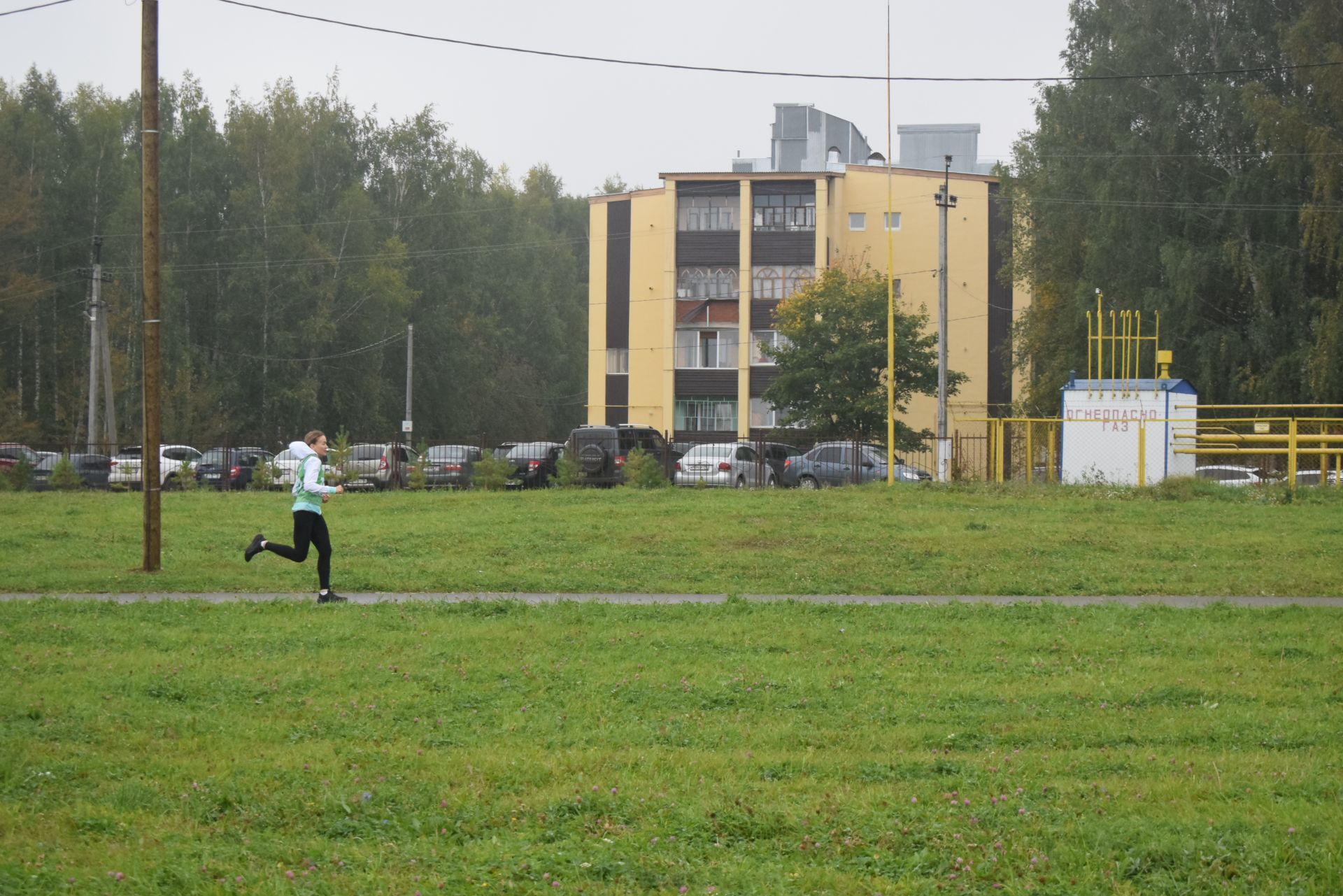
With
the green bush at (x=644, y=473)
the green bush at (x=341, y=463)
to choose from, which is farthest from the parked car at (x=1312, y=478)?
the green bush at (x=341, y=463)

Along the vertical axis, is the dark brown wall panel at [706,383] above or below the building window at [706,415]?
above

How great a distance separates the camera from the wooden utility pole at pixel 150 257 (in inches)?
663

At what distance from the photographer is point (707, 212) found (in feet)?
216

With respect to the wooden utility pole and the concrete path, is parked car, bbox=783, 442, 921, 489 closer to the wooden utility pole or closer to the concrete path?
the concrete path

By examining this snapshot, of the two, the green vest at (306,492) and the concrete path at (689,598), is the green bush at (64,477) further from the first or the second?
the green vest at (306,492)

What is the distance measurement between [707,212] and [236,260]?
2219 cm

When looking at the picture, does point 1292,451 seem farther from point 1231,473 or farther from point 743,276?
point 743,276

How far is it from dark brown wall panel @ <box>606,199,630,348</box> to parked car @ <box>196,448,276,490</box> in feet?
92.8

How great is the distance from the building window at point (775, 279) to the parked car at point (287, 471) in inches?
1222

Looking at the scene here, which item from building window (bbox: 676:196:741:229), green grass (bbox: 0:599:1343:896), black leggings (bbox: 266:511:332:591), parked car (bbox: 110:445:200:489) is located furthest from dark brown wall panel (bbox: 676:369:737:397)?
green grass (bbox: 0:599:1343:896)

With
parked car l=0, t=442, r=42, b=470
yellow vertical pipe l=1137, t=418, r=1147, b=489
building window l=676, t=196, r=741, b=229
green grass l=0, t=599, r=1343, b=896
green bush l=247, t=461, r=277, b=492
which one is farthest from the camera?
building window l=676, t=196, r=741, b=229

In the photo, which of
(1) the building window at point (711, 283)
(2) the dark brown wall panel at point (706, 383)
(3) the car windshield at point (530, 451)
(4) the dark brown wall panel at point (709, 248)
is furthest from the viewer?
(2) the dark brown wall panel at point (706, 383)

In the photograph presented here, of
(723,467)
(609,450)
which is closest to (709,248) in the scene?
(609,450)

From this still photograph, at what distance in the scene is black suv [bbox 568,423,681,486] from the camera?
3459 cm
